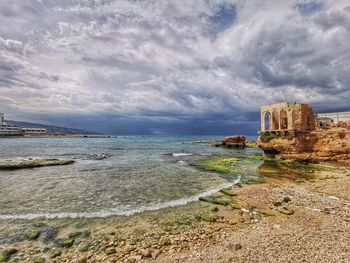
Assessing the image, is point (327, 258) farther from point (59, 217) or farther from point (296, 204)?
point (59, 217)

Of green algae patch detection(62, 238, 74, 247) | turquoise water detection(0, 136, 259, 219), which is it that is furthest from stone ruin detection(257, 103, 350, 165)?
green algae patch detection(62, 238, 74, 247)

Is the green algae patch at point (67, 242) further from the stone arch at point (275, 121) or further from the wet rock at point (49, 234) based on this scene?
the stone arch at point (275, 121)

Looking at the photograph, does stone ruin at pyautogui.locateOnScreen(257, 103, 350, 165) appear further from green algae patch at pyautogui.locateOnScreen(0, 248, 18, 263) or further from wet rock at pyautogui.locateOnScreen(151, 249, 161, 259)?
green algae patch at pyautogui.locateOnScreen(0, 248, 18, 263)

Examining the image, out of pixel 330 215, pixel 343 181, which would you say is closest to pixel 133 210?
pixel 330 215

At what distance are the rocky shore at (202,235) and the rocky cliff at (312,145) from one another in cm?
2058

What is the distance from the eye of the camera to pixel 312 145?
112ft

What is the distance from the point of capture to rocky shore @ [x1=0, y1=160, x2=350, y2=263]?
762 cm

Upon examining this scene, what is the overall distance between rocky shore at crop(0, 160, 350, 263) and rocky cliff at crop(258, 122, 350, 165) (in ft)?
67.5

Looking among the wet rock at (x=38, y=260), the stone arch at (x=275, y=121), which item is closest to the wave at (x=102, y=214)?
the wet rock at (x=38, y=260)

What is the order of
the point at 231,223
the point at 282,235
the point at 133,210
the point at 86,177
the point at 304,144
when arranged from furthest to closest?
the point at 304,144 → the point at 86,177 → the point at 133,210 → the point at 231,223 → the point at 282,235

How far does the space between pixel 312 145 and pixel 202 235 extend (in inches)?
1304

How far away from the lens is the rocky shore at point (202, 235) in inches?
300

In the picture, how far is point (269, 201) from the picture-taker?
14.2 m

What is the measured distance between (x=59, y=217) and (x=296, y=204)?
1477 centimetres
